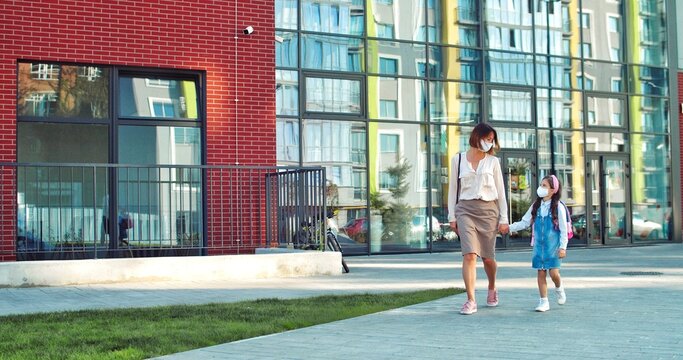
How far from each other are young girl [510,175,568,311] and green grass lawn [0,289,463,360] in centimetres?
137

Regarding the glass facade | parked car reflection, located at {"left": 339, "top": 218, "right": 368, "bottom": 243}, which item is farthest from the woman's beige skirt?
parked car reflection, located at {"left": 339, "top": 218, "right": 368, "bottom": 243}

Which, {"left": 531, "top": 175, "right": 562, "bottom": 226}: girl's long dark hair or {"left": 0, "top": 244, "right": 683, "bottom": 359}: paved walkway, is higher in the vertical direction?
{"left": 531, "top": 175, "right": 562, "bottom": 226}: girl's long dark hair

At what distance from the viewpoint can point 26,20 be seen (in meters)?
13.0

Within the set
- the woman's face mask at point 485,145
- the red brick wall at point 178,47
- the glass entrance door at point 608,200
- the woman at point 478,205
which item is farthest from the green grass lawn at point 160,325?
the glass entrance door at point 608,200

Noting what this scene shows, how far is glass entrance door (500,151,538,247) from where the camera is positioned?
19203mm

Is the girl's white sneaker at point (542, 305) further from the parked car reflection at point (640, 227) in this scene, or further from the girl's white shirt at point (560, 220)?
the parked car reflection at point (640, 227)

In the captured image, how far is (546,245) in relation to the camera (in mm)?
8203

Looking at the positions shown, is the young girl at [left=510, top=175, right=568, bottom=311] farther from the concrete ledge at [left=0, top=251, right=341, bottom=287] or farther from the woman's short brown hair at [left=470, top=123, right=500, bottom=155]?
the concrete ledge at [left=0, top=251, right=341, bottom=287]

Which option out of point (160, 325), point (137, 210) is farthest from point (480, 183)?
point (137, 210)

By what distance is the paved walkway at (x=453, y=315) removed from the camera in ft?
19.9

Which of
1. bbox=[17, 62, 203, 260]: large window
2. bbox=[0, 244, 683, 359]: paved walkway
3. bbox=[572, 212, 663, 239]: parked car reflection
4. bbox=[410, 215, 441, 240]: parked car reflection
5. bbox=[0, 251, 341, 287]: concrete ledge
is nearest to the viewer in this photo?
bbox=[0, 244, 683, 359]: paved walkway

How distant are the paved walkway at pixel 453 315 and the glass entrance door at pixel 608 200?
21.4ft

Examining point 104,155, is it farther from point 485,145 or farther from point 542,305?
point 542,305

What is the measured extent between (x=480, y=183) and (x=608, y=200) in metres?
13.5
